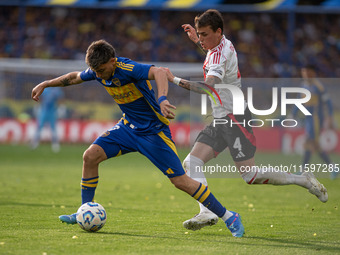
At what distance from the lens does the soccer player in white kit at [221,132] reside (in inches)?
253

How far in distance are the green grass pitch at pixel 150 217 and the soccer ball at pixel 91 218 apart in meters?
0.11

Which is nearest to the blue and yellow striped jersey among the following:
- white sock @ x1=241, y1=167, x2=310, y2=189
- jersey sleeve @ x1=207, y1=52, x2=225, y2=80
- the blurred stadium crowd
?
jersey sleeve @ x1=207, y1=52, x2=225, y2=80

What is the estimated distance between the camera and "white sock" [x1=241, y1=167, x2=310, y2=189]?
6.60 metres

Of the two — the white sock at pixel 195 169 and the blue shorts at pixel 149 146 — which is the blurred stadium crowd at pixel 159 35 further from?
the blue shorts at pixel 149 146

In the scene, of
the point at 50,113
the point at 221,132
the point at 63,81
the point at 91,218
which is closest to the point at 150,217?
the point at 91,218

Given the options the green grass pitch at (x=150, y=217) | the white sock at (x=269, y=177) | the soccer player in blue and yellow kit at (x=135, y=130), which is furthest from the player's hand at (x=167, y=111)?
the white sock at (x=269, y=177)

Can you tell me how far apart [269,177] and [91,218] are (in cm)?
202

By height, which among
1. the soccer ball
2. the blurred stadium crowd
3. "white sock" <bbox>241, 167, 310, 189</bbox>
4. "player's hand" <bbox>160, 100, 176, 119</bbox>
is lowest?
the soccer ball

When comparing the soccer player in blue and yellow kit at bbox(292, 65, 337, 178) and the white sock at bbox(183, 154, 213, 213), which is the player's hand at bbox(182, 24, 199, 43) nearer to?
the white sock at bbox(183, 154, 213, 213)

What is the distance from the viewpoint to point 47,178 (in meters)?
12.3

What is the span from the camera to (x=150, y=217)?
24.8 ft

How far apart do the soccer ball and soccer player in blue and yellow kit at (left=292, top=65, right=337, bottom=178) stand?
728 centimetres

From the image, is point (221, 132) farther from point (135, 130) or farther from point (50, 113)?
point (50, 113)

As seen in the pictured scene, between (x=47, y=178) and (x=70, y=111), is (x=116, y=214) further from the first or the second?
(x=70, y=111)
